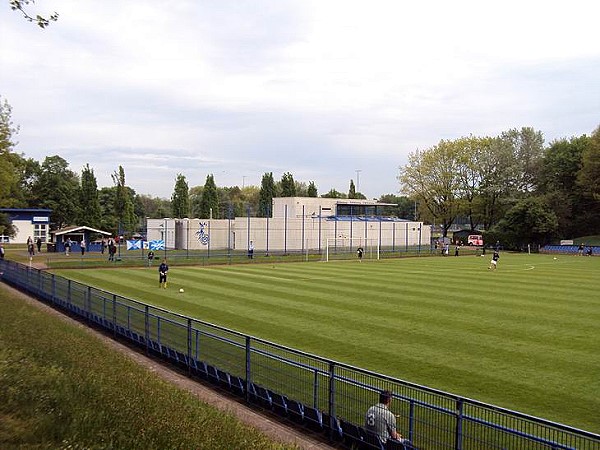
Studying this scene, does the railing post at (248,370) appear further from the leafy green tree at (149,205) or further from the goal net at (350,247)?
the leafy green tree at (149,205)

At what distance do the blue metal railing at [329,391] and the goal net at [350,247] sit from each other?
43.4m

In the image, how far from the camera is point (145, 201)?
173625mm

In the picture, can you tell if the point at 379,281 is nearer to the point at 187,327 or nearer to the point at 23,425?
the point at 187,327

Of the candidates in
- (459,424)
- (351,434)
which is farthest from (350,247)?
(459,424)

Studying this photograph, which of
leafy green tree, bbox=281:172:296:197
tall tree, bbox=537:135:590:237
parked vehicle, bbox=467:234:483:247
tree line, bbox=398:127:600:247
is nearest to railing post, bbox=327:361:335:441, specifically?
tree line, bbox=398:127:600:247

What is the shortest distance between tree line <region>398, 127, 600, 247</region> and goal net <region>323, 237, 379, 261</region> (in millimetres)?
22159

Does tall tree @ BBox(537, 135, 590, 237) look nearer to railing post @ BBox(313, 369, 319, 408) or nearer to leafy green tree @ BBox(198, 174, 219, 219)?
leafy green tree @ BBox(198, 174, 219, 219)

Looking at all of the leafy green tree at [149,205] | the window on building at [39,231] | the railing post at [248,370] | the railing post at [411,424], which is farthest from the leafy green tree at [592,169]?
the leafy green tree at [149,205]

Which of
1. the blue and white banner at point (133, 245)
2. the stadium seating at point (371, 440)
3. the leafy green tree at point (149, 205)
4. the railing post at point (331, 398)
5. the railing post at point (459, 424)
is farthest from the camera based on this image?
the leafy green tree at point (149, 205)

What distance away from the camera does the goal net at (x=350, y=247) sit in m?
61.1

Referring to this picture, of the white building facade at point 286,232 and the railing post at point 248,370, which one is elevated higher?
the white building facade at point 286,232

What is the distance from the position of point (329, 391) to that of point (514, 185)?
85255mm

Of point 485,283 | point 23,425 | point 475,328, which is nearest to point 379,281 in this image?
point 485,283

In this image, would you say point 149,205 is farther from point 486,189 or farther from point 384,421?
point 384,421
